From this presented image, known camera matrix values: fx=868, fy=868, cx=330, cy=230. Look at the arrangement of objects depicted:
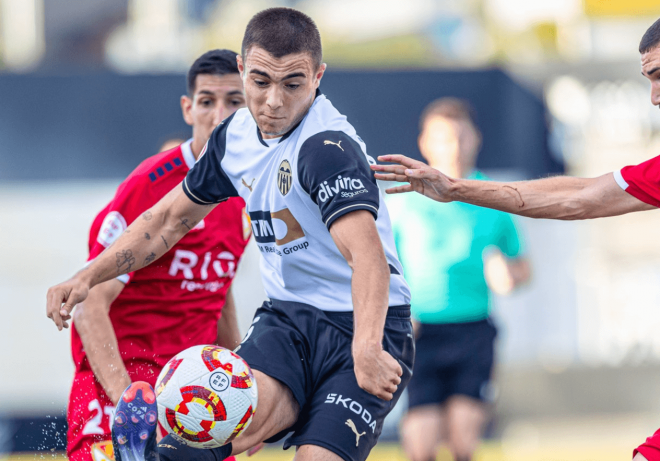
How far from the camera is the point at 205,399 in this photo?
3.01 m

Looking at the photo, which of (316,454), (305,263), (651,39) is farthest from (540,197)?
(316,454)

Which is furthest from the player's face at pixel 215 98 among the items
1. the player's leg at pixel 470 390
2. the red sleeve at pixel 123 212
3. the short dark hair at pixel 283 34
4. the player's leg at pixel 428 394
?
the player's leg at pixel 470 390

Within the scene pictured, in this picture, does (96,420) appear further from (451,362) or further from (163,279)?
(451,362)

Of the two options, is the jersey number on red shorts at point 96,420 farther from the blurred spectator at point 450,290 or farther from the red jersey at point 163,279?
the blurred spectator at point 450,290

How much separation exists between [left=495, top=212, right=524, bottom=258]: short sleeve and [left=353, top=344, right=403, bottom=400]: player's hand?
3385 mm

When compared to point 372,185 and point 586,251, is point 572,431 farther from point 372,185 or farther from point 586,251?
point 372,185

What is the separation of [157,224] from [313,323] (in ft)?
2.86

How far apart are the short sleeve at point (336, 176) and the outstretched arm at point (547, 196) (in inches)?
16.4

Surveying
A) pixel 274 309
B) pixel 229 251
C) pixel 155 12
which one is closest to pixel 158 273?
pixel 229 251

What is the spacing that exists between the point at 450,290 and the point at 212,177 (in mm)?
2750

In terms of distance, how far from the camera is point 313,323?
3465mm

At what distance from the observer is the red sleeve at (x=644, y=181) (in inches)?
143

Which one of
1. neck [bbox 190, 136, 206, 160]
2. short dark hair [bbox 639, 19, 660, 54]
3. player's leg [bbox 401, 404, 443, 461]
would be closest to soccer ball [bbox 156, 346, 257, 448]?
neck [bbox 190, 136, 206, 160]

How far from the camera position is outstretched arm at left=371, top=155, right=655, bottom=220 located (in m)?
3.59
